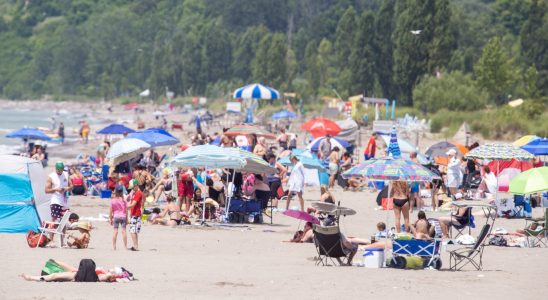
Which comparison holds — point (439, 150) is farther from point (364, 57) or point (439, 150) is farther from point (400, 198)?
point (364, 57)

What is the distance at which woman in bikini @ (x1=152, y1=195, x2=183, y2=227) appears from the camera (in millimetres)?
18750

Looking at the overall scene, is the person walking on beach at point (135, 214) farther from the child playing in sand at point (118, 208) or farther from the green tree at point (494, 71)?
the green tree at point (494, 71)

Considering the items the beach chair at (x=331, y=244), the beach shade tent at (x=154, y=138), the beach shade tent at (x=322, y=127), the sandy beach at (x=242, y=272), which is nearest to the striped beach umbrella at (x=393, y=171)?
the sandy beach at (x=242, y=272)

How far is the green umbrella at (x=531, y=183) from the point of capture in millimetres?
16422

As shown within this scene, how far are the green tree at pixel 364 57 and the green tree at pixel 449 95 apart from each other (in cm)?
1519

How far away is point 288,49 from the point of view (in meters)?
112

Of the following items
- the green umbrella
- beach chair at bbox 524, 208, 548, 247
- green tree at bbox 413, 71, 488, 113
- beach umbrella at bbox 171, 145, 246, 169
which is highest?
green tree at bbox 413, 71, 488, 113

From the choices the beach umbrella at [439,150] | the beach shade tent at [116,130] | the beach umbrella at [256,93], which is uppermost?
the beach umbrella at [256,93]

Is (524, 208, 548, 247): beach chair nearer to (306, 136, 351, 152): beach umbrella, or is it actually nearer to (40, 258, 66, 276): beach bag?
(40, 258, 66, 276): beach bag

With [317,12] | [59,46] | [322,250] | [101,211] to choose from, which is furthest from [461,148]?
[59,46]

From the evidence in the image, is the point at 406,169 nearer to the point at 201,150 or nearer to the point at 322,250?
the point at 322,250

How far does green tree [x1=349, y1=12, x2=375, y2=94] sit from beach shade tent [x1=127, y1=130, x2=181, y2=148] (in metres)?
50.0

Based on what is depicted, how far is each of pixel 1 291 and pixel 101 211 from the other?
9374 millimetres

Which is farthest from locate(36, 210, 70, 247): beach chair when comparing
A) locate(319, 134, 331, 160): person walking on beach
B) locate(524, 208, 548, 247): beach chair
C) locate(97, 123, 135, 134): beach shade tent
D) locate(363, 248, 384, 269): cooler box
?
locate(319, 134, 331, 160): person walking on beach
